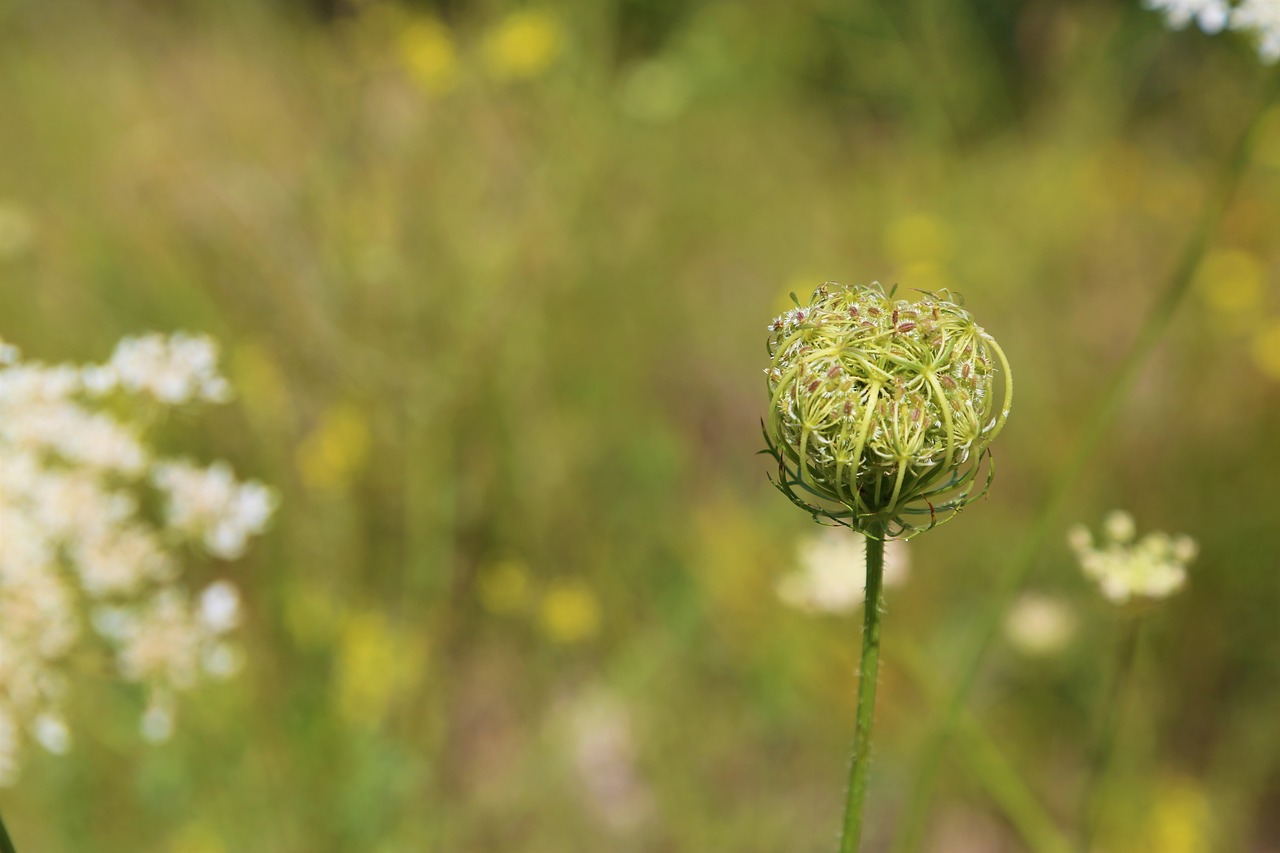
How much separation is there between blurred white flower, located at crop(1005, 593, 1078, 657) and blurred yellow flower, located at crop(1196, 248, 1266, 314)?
4.76 feet

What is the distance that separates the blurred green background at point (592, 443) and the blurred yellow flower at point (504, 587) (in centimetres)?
2

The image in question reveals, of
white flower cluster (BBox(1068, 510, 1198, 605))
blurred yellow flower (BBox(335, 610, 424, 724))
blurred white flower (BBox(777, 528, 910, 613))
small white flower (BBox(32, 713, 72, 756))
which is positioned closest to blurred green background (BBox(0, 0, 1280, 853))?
blurred yellow flower (BBox(335, 610, 424, 724))

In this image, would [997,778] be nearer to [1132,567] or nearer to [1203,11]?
[1132,567]

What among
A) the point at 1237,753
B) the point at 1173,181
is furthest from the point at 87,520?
the point at 1173,181

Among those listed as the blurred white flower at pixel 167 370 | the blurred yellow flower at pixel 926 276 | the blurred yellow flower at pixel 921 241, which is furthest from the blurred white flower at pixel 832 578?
the blurred yellow flower at pixel 921 241

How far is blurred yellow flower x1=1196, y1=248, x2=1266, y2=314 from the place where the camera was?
3.46m

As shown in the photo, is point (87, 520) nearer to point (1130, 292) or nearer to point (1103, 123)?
point (1130, 292)

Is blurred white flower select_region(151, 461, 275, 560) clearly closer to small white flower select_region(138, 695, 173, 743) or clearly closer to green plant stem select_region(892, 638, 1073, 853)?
small white flower select_region(138, 695, 173, 743)

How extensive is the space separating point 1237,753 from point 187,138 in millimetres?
4605

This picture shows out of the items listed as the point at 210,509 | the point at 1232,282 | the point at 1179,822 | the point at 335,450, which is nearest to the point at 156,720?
the point at 210,509

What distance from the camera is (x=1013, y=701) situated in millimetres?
2711

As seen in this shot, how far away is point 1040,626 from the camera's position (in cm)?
247

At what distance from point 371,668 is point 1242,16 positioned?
2082 millimetres

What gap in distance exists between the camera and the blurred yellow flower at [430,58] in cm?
321
